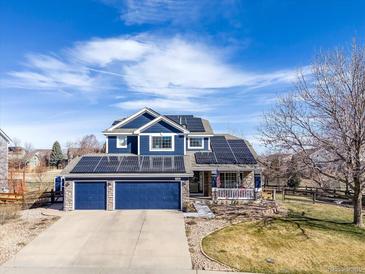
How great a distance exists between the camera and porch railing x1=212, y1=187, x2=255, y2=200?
21.0 m

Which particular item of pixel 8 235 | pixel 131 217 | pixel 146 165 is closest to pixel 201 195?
pixel 146 165

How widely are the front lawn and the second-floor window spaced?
957cm

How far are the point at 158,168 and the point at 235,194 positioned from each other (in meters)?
6.02

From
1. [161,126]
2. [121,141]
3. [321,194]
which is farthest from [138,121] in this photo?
[321,194]

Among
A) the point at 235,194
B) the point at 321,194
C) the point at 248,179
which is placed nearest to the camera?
the point at 235,194

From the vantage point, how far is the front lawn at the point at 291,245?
35.8 ft

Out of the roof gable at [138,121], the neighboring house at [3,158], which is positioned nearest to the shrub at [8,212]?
the neighboring house at [3,158]

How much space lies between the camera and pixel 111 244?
12570 mm

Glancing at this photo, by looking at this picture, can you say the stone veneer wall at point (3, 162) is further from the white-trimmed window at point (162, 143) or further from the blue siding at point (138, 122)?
the white-trimmed window at point (162, 143)

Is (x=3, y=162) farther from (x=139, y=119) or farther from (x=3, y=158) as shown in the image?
(x=139, y=119)

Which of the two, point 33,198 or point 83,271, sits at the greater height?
point 33,198

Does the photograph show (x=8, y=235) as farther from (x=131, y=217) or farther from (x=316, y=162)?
(x=316, y=162)

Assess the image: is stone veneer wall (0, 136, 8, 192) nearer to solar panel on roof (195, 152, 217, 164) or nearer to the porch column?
solar panel on roof (195, 152, 217, 164)

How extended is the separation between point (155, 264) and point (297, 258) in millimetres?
5746
